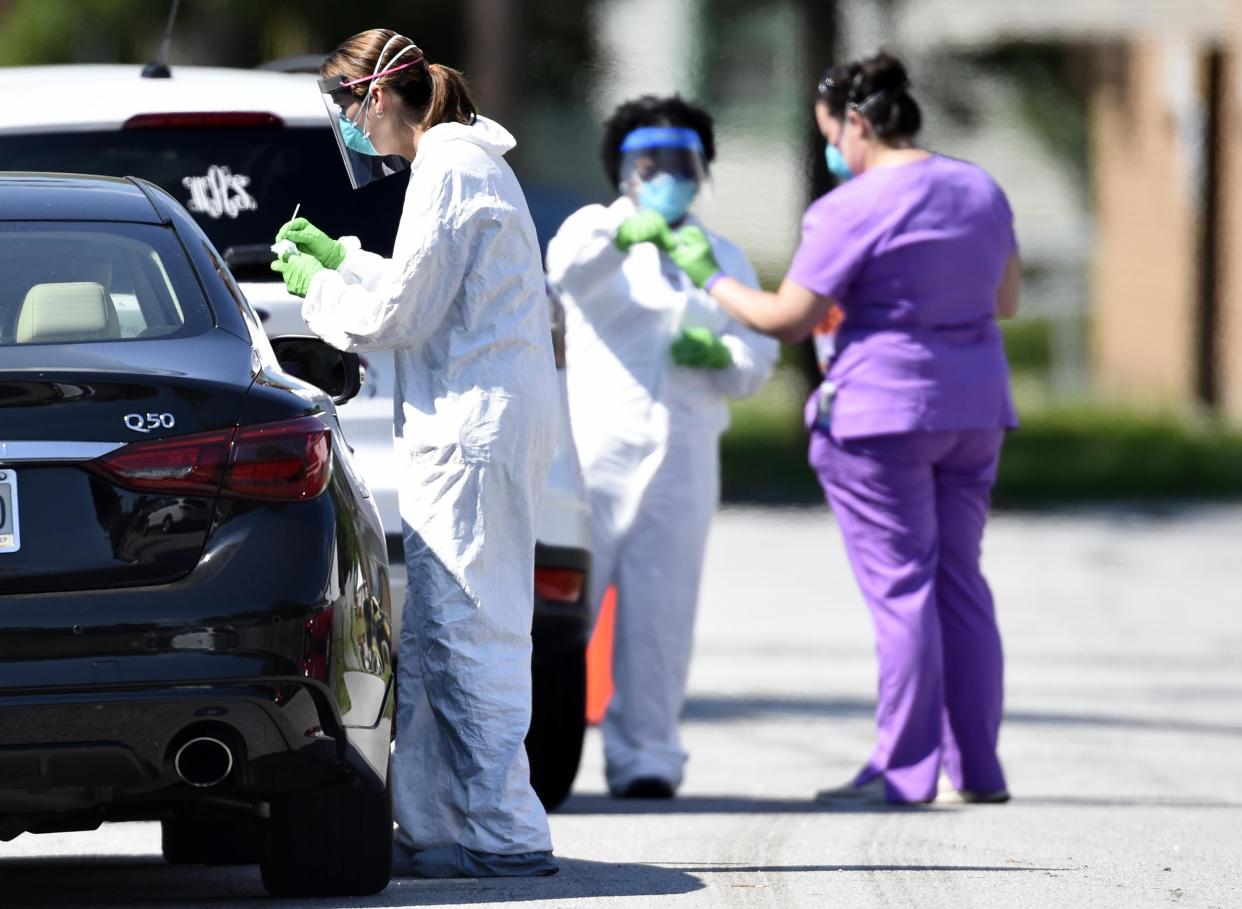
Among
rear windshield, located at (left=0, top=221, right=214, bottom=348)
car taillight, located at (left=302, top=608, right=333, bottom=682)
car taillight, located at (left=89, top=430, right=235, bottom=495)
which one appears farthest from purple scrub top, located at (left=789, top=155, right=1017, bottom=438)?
car taillight, located at (left=89, top=430, right=235, bottom=495)

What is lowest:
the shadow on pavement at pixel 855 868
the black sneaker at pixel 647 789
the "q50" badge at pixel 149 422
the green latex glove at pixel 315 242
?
the black sneaker at pixel 647 789

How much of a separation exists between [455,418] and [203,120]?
1.33m

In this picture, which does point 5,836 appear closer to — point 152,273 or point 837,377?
point 152,273

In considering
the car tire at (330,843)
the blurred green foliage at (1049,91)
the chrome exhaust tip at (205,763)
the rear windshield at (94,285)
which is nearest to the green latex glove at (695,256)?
the rear windshield at (94,285)

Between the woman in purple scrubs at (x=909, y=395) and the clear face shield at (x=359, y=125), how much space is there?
192cm

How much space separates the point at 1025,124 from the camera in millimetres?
40844

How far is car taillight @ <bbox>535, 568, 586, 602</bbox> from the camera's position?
21.6 ft

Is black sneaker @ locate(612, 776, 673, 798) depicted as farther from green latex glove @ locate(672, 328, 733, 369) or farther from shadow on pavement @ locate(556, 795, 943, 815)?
green latex glove @ locate(672, 328, 733, 369)

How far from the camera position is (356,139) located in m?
5.68

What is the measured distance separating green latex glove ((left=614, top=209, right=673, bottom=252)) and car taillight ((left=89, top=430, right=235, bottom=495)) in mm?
2878

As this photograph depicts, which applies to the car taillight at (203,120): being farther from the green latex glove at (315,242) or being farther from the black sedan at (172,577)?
the black sedan at (172,577)

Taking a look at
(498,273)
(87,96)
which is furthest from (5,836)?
(87,96)

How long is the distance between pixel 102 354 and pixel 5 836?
3.06ft

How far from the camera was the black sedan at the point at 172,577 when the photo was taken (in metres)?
4.63
